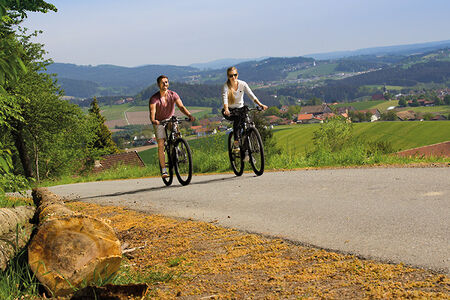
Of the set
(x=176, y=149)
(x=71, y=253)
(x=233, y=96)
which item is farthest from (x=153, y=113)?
(x=71, y=253)

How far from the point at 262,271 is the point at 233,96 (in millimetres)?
6138

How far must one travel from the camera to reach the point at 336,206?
636 cm

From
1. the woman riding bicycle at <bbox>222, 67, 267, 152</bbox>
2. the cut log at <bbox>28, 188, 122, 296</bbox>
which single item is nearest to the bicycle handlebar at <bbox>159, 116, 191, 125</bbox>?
the woman riding bicycle at <bbox>222, 67, 267, 152</bbox>

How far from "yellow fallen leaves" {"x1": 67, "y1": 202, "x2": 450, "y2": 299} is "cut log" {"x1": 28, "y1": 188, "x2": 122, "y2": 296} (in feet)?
1.62

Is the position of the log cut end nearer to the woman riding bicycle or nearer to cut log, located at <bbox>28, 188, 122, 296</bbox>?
cut log, located at <bbox>28, 188, 122, 296</bbox>

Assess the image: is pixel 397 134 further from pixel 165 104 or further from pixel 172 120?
pixel 165 104

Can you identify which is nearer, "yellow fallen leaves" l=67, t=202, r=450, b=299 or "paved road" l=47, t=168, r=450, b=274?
"yellow fallen leaves" l=67, t=202, r=450, b=299

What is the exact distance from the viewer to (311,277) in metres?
3.71

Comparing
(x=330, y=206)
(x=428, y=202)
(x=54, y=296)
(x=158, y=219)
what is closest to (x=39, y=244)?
(x=54, y=296)

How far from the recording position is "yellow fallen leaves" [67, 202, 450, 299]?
3377 mm

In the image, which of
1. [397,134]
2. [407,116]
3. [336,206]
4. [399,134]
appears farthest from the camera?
[407,116]

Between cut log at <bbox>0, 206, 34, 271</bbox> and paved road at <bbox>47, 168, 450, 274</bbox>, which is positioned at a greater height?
cut log at <bbox>0, 206, 34, 271</bbox>

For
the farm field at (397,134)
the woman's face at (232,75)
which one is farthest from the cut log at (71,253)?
the farm field at (397,134)

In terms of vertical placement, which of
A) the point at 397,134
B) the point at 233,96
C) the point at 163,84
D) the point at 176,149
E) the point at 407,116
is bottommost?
the point at 407,116
